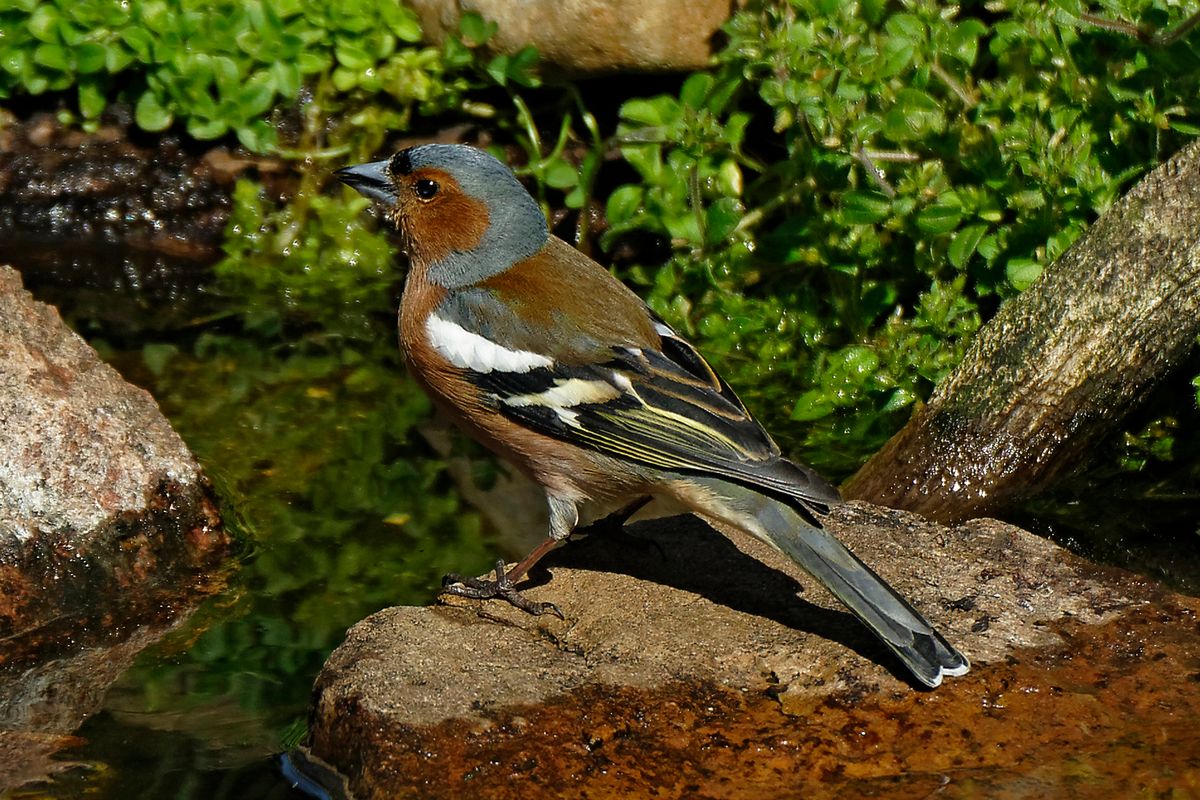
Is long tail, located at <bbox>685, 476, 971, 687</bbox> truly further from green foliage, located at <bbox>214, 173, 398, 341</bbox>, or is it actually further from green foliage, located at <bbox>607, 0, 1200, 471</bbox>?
green foliage, located at <bbox>214, 173, 398, 341</bbox>

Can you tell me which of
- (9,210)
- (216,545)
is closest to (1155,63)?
(216,545)

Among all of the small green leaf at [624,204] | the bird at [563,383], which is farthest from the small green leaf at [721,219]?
the bird at [563,383]

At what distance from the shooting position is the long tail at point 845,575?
377 cm

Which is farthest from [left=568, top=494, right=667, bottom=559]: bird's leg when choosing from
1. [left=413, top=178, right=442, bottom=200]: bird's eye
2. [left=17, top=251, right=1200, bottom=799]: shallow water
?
[left=413, top=178, right=442, bottom=200]: bird's eye

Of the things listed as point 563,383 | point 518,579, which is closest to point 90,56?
point 563,383

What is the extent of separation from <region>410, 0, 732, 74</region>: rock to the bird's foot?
3514mm

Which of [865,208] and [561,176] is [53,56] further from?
[865,208]

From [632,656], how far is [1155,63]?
3.03m

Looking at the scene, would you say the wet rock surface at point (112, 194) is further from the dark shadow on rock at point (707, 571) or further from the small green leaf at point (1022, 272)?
the small green leaf at point (1022, 272)

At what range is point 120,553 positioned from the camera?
196 inches

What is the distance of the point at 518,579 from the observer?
4.68m

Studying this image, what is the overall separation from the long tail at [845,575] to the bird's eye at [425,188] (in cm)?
139

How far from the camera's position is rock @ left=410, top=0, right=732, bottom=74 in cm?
730

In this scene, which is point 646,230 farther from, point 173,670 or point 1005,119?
point 173,670
